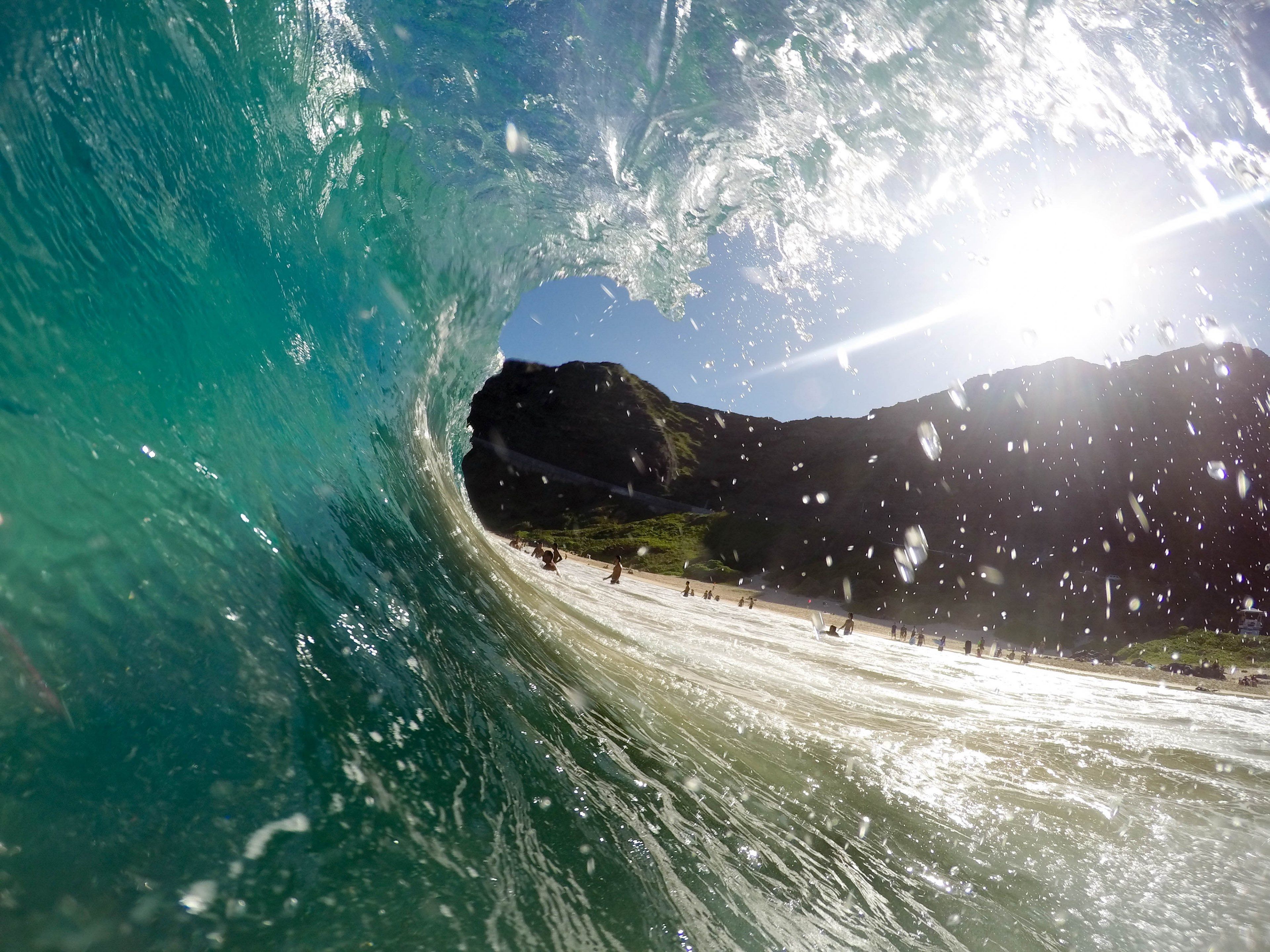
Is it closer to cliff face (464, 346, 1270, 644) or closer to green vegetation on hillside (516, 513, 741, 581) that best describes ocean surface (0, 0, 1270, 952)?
cliff face (464, 346, 1270, 644)

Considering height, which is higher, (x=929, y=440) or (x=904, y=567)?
(x=929, y=440)

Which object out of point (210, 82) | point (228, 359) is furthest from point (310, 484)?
point (210, 82)

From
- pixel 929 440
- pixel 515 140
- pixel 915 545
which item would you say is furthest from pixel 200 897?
pixel 929 440

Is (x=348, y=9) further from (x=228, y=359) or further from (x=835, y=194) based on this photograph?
(x=835, y=194)

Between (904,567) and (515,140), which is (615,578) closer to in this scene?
(515,140)

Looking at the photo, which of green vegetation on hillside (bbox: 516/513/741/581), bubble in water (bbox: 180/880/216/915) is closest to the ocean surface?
bubble in water (bbox: 180/880/216/915)

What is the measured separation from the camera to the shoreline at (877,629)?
24891mm

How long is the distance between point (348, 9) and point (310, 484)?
3.63 metres

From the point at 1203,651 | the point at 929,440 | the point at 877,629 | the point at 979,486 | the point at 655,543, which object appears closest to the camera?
the point at 1203,651

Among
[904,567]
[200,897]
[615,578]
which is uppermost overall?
[904,567]

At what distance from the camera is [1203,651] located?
3838cm

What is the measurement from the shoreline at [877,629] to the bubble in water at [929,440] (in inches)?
1483

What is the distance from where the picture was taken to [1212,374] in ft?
253

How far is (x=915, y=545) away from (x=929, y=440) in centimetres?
2543
